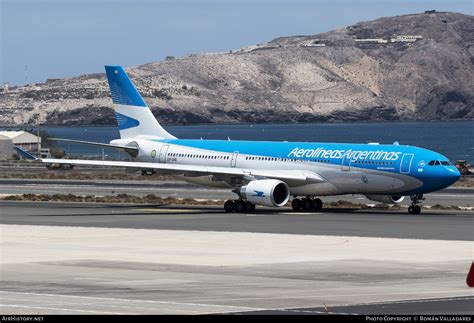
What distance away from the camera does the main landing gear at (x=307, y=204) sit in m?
68.1

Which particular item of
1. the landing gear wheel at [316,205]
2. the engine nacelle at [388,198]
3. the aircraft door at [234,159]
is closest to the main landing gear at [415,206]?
the engine nacelle at [388,198]

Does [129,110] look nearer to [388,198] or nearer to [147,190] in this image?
[147,190]

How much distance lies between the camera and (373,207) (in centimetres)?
7156

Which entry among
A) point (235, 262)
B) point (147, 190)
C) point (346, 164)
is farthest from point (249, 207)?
point (235, 262)

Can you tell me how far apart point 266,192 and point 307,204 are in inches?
183

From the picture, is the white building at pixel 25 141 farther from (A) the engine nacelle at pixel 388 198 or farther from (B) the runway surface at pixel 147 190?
(A) the engine nacelle at pixel 388 198

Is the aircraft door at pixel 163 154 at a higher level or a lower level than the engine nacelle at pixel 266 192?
higher

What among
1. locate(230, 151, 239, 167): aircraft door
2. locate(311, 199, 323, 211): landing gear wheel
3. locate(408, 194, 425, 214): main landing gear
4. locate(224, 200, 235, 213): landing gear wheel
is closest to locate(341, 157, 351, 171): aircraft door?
locate(408, 194, 425, 214): main landing gear

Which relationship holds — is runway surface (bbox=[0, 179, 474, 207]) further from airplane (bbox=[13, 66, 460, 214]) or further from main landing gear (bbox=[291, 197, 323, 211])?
airplane (bbox=[13, 66, 460, 214])

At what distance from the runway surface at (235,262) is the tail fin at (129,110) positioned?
34.5 feet

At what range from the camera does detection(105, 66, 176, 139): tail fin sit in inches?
2953

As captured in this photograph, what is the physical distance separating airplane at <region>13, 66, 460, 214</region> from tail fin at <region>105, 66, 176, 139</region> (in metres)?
1.28

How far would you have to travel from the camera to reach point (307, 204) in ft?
224

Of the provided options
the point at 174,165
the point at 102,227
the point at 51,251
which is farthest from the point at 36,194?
the point at 51,251
